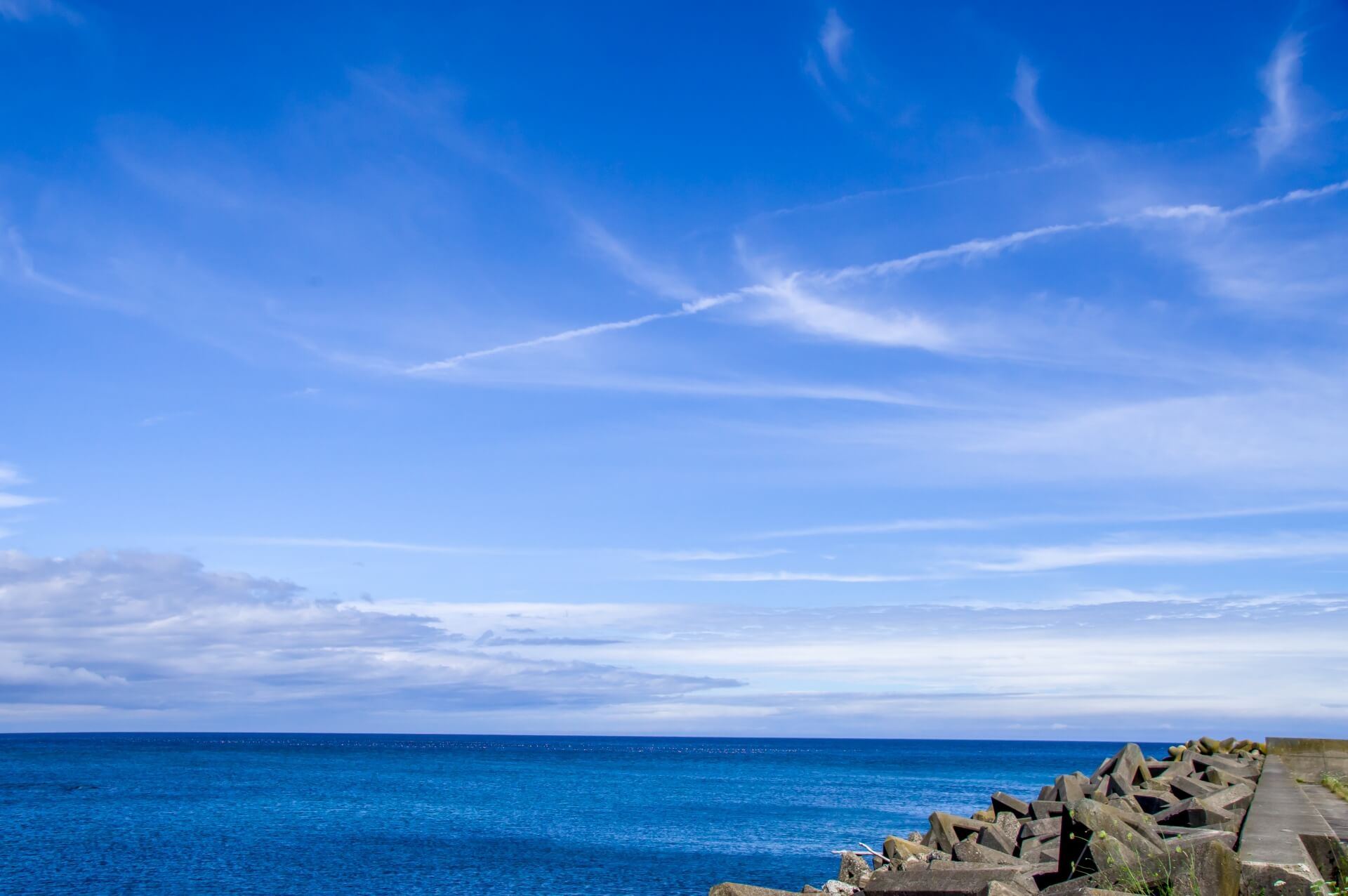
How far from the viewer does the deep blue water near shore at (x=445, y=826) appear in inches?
958

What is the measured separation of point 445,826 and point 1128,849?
31462mm

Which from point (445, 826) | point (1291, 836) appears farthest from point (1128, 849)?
point (445, 826)

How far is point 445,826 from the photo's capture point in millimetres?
35969

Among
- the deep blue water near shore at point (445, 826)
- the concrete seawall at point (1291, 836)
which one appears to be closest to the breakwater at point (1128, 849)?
the concrete seawall at point (1291, 836)

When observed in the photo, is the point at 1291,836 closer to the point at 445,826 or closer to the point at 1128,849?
the point at 1128,849

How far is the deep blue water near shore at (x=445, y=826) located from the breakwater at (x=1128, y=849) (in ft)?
25.2

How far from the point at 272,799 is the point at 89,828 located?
1262 centimetres

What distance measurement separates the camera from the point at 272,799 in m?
46.1

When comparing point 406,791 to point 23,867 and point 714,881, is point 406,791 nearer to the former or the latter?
point 23,867

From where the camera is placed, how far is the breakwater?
672cm

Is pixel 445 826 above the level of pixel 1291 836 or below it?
below

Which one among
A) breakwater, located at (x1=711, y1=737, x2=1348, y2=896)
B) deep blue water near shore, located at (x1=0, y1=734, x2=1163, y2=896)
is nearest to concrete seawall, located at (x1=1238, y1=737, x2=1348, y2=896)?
breakwater, located at (x1=711, y1=737, x2=1348, y2=896)

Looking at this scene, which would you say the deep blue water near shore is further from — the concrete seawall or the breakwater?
the concrete seawall

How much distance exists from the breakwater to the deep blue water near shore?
7684mm
